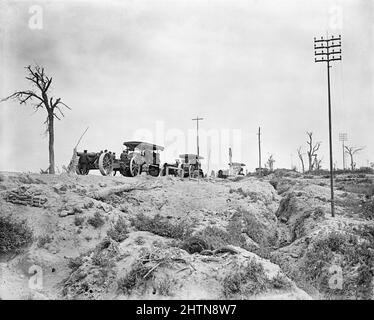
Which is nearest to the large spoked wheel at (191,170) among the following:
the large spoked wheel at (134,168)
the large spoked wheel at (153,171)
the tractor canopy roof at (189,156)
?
the tractor canopy roof at (189,156)

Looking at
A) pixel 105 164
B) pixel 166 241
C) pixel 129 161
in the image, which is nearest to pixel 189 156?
pixel 129 161

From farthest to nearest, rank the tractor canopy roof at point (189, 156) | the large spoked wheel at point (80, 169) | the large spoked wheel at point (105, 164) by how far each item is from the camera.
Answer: the tractor canopy roof at point (189, 156), the large spoked wheel at point (80, 169), the large spoked wheel at point (105, 164)

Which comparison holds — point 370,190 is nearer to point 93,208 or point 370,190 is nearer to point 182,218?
point 182,218

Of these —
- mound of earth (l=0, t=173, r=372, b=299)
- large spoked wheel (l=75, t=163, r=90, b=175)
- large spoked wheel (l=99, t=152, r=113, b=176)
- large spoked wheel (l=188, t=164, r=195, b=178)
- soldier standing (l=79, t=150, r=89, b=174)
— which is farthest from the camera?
large spoked wheel (l=188, t=164, r=195, b=178)

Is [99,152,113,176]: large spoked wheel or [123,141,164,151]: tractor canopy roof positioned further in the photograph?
[123,141,164,151]: tractor canopy roof

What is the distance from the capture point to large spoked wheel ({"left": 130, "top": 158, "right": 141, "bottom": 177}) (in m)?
20.7

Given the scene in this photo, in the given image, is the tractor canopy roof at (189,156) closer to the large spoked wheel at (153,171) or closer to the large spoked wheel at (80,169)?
the large spoked wheel at (153,171)

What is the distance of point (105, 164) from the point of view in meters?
19.3

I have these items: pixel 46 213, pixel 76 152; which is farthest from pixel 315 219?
pixel 76 152

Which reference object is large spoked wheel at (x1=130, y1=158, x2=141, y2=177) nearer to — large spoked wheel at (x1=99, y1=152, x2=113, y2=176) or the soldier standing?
large spoked wheel at (x1=99, y1=152, x2=113, y2=176)

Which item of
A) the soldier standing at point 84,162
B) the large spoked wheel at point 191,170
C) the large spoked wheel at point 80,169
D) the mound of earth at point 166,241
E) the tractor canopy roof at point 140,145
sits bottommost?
the mound of earth at point 166,241

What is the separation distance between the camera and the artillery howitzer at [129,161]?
19.2m

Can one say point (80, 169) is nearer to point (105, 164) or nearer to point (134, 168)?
point (105, 164)

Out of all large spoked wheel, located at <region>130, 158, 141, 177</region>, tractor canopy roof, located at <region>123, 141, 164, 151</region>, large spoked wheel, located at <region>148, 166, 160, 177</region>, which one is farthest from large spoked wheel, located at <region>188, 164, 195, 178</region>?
large spoked wheel, located at <region>130, 158, 141, 177</region>
